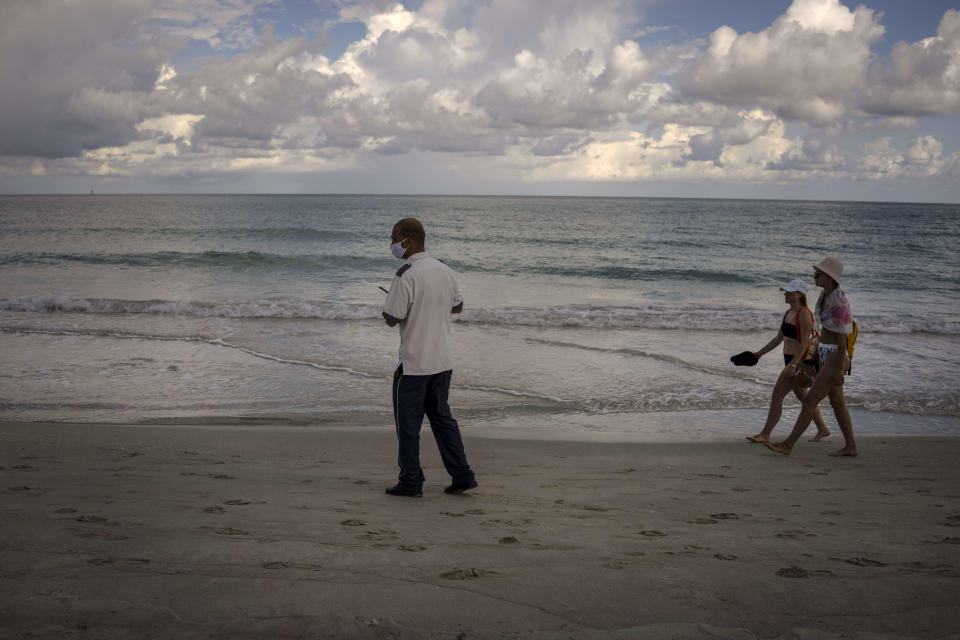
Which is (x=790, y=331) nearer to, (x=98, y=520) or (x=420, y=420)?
(x=420, y=420)

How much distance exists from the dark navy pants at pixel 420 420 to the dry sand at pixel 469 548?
0.69ft

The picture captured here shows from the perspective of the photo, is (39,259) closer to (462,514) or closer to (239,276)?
(239,276)

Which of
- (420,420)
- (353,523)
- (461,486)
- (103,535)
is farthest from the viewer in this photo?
(461,486)

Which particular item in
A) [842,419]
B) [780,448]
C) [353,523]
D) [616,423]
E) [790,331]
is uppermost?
[790,331]

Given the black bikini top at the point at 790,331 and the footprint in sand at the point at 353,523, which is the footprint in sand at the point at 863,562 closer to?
the footprint in sand at the point at 353,523

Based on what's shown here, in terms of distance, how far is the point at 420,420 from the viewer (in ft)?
13.9

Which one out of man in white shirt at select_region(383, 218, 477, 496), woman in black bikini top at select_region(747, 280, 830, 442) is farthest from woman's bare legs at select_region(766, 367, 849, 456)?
man in white shirt at select_region(383, 218, 477, 496)

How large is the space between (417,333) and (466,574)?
5.33 ft

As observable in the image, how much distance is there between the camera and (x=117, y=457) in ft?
16.9

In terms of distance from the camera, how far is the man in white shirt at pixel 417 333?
3.94 metres

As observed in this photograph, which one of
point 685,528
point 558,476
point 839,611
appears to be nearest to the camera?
point 839,611

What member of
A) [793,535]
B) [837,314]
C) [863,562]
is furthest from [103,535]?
[837,314]

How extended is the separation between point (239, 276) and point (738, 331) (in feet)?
60.0

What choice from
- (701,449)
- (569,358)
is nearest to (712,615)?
(701,449)
